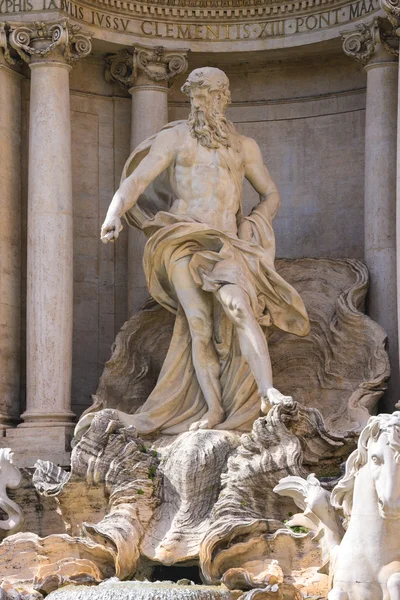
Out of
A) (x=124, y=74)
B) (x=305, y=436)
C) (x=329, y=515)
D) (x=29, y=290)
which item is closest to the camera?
(x=329, y=515)

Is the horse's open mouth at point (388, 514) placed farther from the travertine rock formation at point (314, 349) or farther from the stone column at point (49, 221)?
the stone column at point (49, 221)

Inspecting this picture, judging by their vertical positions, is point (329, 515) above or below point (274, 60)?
below

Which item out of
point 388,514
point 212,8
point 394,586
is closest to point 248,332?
point 388,514

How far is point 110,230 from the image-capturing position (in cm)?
1723

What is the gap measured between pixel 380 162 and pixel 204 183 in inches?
75.9

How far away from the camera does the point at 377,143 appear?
18.9 metres

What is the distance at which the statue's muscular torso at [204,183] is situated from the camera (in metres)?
18.0

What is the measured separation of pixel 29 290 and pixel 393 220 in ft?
11.8

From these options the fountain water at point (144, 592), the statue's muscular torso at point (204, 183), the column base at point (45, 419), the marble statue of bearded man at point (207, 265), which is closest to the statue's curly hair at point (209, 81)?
the marble statue of bearded man at point (207, 265)

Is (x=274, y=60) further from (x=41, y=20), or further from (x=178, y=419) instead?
(x=178, y=419)

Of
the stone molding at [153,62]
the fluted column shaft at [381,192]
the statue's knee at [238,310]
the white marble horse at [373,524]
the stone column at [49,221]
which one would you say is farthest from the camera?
the stone molding at [153,62]

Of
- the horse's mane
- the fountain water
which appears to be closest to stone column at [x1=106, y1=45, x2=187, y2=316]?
the fountain water

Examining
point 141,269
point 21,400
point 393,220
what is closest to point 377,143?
point 393,220

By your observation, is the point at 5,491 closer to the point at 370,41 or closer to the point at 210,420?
the point at 210,420
